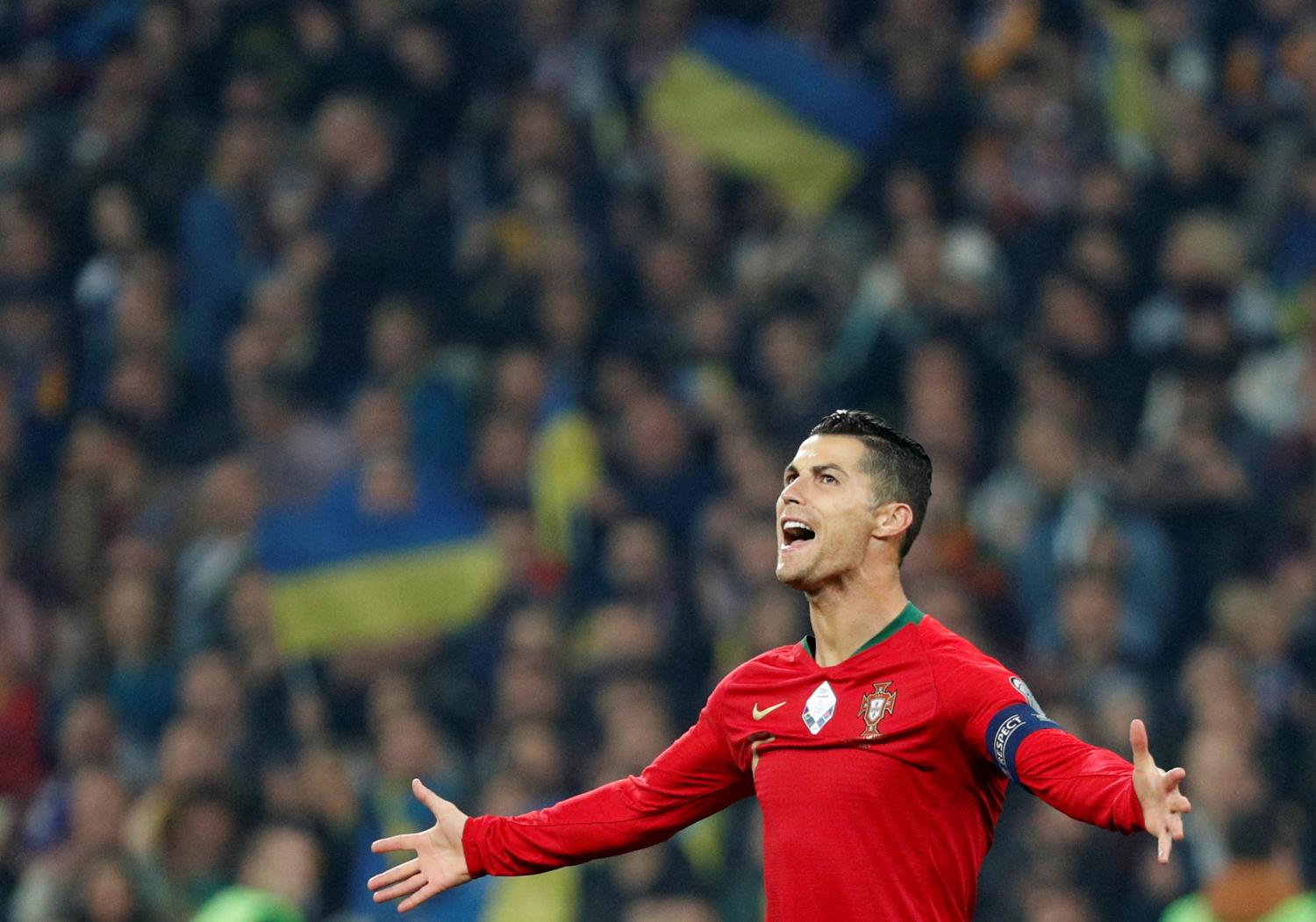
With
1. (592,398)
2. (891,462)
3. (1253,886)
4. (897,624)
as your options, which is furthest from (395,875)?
(592,398)

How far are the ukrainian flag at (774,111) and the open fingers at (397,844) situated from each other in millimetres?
5357

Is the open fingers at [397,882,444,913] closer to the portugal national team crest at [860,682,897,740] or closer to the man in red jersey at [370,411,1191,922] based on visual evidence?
the man in red jersey at [370,411,1191,922]

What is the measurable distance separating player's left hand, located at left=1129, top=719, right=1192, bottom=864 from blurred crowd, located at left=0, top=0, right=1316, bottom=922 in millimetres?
2477

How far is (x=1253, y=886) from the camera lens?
5.38 m

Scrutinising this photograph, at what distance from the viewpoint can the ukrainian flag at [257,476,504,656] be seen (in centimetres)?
852

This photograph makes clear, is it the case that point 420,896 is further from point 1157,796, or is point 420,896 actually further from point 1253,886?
point 1253,886

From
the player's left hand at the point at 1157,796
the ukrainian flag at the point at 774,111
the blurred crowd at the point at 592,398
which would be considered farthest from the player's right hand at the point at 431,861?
the ukrainian flag at the point at 774,111

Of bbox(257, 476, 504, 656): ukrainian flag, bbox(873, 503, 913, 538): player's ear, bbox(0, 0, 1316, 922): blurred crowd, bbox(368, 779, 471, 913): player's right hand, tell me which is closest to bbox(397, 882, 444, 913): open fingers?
bbox(368, 779, 471, 913): player's right hand

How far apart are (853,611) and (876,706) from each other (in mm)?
215

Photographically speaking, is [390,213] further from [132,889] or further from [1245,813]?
[1245,813]

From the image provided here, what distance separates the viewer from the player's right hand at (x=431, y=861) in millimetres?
4051

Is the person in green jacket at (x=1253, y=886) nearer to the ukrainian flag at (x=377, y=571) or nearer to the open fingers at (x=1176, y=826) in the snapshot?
the open fingers at (x=1176, y=826)

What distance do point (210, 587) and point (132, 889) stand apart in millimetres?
1867

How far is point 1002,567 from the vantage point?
24.7 feet
